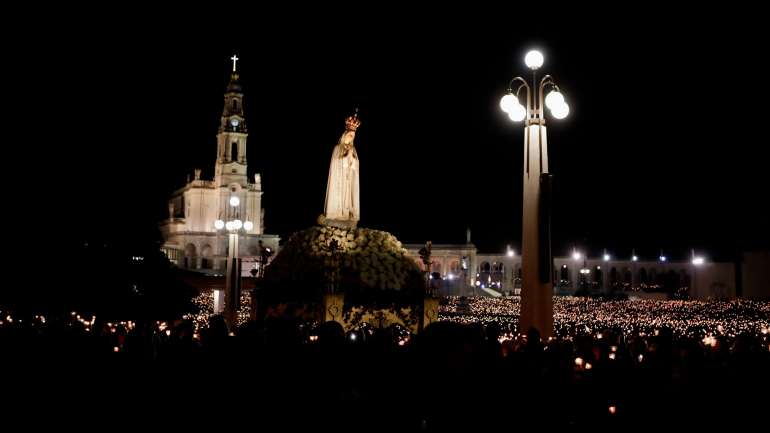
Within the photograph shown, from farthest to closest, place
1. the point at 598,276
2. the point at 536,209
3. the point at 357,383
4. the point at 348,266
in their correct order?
the point at 598,276
the point at 348,266
the point at 536,209
the point at 357,383

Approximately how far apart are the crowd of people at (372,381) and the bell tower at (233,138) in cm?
7851

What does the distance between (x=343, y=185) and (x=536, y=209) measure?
8.41 m

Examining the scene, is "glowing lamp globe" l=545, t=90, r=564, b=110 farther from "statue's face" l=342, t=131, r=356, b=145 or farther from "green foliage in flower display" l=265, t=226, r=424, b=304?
"statue's face" l=342, t=131, r=356, b=145

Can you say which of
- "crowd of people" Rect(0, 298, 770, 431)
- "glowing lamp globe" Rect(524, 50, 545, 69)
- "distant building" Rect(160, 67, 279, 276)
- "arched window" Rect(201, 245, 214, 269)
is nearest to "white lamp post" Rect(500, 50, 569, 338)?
"glowing lamp globe" Rect(524, 50, 545, 69)

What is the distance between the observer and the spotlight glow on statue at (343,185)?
66.6 feet

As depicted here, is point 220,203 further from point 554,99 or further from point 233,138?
point 554,99

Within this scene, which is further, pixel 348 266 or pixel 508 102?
pixel 348 266

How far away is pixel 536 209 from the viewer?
42.4ft

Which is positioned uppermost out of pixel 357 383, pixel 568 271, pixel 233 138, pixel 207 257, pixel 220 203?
pixel 233 138

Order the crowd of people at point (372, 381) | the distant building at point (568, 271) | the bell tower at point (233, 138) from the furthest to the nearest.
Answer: the distant building at point (568, 271)
the bell tower at point (233, 138)
the crowd of people at point (372, 381)

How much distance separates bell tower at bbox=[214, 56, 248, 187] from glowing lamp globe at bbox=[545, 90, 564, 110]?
74.8m

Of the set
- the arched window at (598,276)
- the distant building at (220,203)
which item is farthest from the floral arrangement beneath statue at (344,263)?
the arched window at (598,276)

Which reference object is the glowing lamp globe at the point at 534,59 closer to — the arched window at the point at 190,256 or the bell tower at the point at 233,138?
the arched window at the point at 190,256

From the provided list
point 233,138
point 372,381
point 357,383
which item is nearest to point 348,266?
point 357,383
